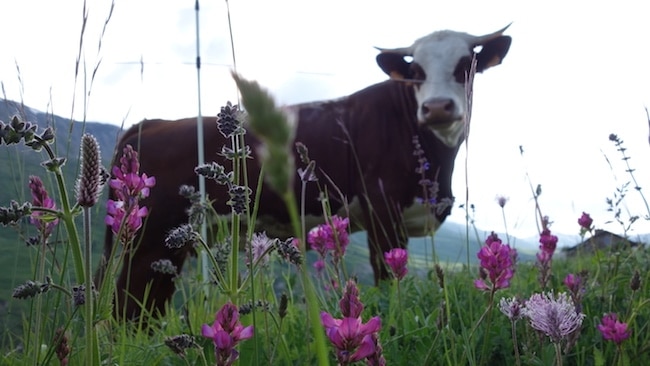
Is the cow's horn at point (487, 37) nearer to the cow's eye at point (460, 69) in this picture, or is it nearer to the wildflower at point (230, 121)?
the cow's eye at point (460, 69)

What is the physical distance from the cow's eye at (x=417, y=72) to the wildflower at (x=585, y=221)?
283 cm

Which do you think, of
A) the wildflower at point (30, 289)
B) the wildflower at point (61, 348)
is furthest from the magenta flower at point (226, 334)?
the wildflower at point (61, 348)

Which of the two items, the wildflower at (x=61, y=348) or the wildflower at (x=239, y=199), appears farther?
the wildflower at (x=61, y=348)

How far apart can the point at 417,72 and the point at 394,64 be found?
0.50m

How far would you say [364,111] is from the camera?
6168mm

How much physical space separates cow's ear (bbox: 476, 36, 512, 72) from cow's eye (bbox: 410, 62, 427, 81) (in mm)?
769

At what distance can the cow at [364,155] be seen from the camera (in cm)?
546

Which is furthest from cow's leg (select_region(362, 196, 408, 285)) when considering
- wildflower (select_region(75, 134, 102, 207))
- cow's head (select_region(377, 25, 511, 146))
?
wildflower (select_region(75, 134, 102, 207))

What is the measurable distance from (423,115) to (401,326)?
134 inches

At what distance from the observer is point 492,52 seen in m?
6.48

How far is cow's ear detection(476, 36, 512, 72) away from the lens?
6441 millimetres

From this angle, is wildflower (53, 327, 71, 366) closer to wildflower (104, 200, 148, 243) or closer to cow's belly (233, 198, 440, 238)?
wildflower (104, 200, 148, 243)

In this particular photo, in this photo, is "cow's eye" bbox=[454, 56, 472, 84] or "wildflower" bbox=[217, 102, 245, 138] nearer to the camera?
"wildflower" bbox=[217, 102, 245, 138]

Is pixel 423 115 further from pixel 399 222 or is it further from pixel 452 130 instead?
pixel 399 222
